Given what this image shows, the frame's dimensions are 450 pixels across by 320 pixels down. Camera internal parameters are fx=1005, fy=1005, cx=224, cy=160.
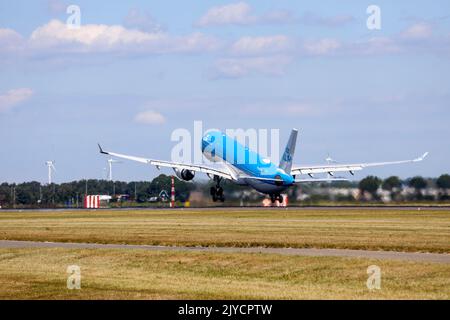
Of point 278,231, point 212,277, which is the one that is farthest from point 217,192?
point 212,277

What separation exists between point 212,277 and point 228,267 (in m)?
3.10

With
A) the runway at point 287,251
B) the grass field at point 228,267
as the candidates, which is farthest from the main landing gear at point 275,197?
the runway at point 287,251

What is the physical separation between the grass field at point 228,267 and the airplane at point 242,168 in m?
28.9

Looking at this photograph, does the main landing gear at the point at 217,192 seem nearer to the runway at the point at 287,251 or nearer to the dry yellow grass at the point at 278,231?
the dry yellow grass at the point at 278,231

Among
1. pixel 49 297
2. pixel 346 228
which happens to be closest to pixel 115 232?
pixel 346 228

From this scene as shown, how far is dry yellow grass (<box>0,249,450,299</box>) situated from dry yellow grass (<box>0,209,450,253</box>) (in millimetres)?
8657

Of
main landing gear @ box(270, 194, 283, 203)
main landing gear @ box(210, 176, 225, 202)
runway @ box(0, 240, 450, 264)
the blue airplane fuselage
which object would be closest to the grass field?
runway @ box(0, 240, 450, 264)

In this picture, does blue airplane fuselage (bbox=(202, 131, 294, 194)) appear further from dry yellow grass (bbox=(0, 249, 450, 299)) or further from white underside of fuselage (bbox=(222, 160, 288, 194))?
dry yellow grass (bbox=(0, 249, 450, 299))

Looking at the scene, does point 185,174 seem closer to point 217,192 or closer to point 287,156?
point 217,192

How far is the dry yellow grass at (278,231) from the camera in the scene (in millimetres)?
53469

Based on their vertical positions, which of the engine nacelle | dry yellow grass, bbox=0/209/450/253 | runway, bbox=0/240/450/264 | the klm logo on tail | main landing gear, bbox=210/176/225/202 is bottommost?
runway, bbox=0/240/450/264

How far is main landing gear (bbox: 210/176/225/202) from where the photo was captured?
10494 centimetres

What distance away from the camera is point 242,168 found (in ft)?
336
